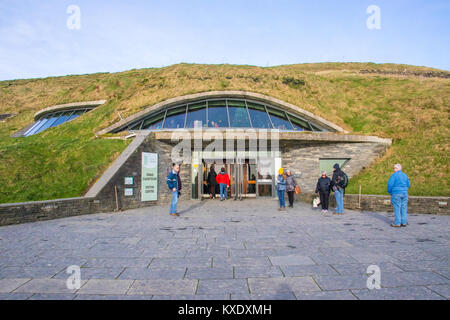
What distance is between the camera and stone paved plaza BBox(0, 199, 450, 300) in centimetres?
327

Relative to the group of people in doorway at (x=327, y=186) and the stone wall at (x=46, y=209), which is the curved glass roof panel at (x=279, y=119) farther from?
the stone wall at (x=46, y=209)

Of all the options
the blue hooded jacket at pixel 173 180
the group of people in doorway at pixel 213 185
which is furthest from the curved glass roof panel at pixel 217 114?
the blue hooded jacket at pixel 173 180

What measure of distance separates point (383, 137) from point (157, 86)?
15.2 meters

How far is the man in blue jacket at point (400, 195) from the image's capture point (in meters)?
7.23

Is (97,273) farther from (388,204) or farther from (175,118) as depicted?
(175,118)

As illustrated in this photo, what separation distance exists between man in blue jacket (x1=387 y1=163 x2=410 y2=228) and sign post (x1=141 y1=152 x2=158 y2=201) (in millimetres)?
9656

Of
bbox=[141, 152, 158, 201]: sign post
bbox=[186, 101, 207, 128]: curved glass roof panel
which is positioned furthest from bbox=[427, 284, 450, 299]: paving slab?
bbox=[186, 101, 207, 128]: curved glass roof panel

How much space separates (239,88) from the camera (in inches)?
713

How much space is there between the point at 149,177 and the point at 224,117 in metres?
6.25

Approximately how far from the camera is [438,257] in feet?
14.9

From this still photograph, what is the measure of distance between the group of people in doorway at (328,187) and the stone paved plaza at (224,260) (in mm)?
676

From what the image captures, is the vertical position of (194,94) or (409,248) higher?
(194,94)

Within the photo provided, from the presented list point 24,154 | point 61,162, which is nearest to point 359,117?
point 61,162

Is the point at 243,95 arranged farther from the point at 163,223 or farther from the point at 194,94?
the point at 163,223
